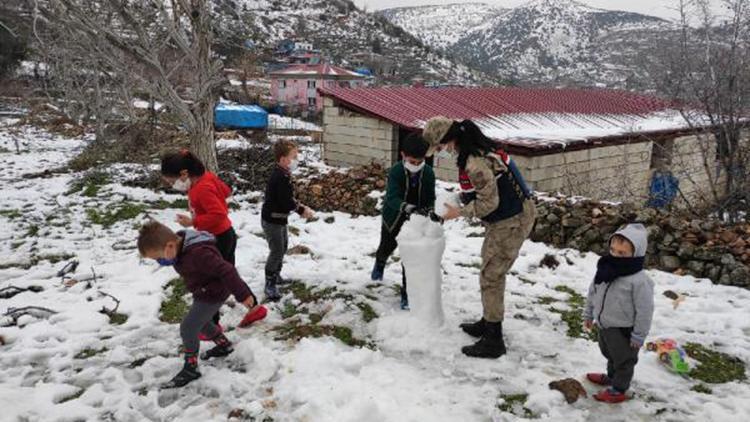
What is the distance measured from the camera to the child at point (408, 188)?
4180 millimetres

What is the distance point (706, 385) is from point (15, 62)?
41.3 m

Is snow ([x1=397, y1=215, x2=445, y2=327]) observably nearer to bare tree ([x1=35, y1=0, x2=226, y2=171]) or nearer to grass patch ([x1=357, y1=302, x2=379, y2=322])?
grass patch ([x1=357, y1=302, x2=379, y2=322])

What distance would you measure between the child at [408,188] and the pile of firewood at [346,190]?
4.31 meters

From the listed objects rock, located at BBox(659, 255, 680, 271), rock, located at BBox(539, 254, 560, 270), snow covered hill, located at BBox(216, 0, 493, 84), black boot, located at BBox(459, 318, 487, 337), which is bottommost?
black boot, located at BBox(459, 318, 487, 337)

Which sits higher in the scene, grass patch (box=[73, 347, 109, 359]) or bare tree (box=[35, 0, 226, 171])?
bare tree (box=[35, 0, 226, 171])

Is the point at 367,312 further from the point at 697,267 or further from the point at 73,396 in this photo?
the point at 697,267

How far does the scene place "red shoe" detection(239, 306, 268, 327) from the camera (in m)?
4.36

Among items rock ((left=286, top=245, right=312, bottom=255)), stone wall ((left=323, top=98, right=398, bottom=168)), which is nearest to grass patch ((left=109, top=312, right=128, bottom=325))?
rock ((left=286, top=245, right=312, bottom=255))

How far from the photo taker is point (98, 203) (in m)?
9.16

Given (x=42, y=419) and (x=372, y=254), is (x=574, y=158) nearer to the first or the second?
(x=372, y=254)

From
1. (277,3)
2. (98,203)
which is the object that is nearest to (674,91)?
(98,203)

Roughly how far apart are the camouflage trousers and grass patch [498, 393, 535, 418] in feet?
2.16

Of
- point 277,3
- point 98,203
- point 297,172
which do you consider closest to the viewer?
point 98,203

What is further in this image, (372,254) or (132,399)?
(372,254)
